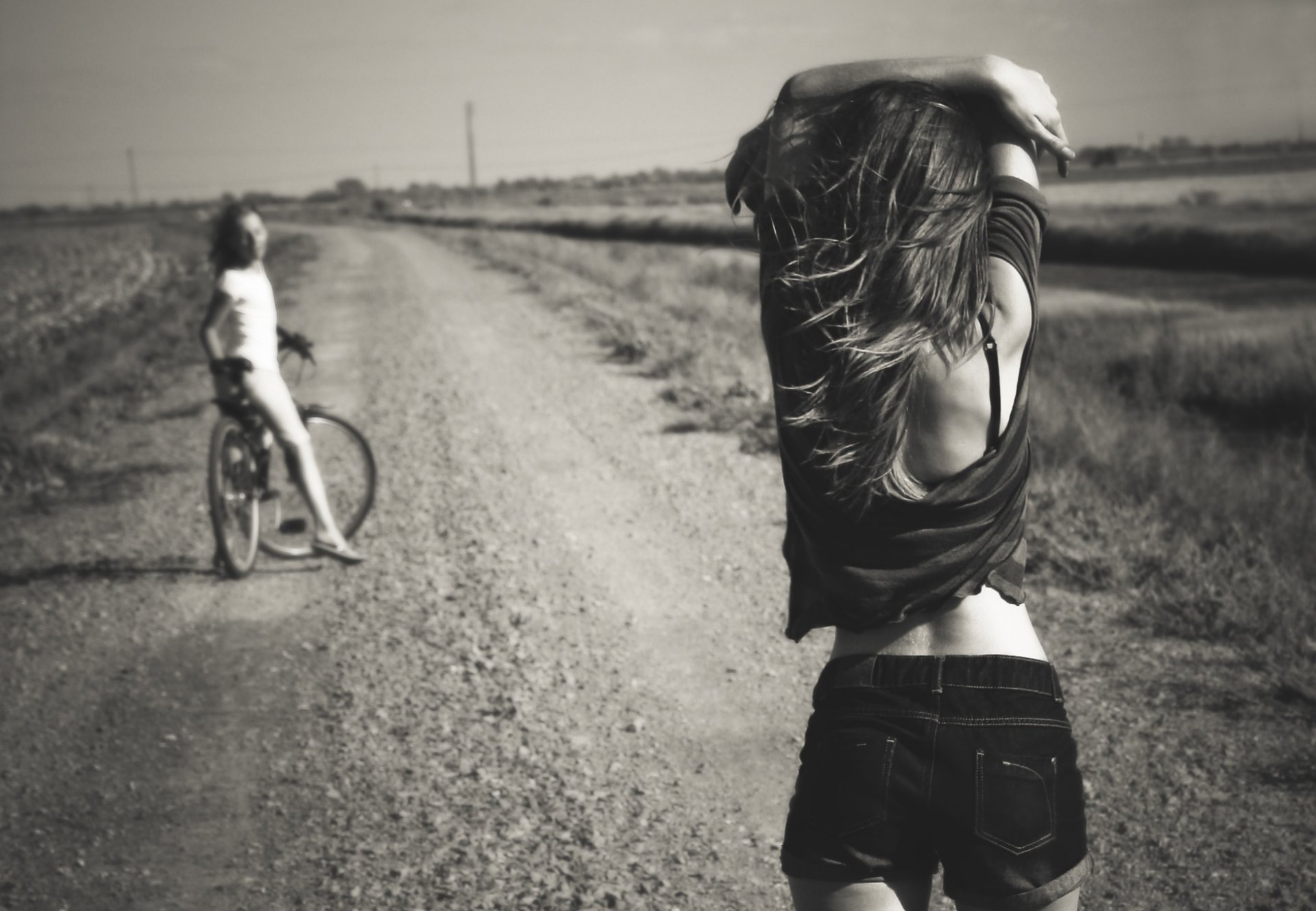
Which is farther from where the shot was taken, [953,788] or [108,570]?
[108,570]

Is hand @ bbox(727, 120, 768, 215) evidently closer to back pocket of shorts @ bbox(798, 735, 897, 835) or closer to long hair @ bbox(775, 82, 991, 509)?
long hair @ bbox(775, 82, 991, 509)

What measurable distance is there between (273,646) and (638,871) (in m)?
2.56

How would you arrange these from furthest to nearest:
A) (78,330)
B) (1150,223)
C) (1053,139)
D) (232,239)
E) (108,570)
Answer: (1150,223)
(78,330)
(108,570)
(232,239)
(1053,139)

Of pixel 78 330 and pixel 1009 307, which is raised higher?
pixel 1009 307

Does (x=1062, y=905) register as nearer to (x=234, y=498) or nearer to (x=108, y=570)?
(x=234, y=498)

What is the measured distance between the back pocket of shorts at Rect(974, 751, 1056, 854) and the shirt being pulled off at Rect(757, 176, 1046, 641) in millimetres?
236

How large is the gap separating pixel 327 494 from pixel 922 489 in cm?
638

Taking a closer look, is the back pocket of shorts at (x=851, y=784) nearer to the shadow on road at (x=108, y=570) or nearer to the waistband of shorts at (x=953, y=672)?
the waistband of shorts at (x=953, y=672)

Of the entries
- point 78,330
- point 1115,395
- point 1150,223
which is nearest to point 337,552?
point 1115,395

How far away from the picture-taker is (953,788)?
1467 millimetres

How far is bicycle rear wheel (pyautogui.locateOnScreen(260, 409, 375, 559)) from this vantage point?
6.29 metres

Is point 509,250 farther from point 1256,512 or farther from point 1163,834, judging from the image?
point 1163,834

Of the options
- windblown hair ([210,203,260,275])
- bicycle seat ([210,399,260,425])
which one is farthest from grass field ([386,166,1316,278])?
bicycle seat ([210,399,260,425])

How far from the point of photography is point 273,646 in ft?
16.8
